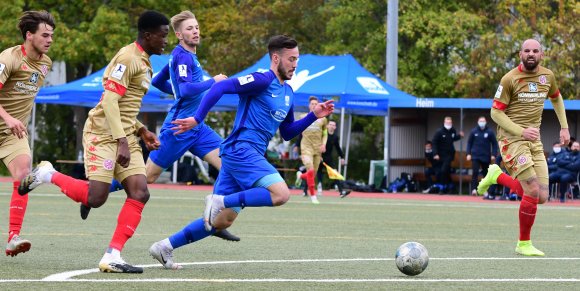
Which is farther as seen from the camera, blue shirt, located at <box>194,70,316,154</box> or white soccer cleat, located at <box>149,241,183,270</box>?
blue shirt, located at <box>194,70,316,154</box>

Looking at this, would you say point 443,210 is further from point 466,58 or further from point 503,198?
point 466,58

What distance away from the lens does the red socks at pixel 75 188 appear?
9.56m

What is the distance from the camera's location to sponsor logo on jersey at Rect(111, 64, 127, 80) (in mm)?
9234

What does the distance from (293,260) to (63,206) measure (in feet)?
31.2

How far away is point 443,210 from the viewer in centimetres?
2184

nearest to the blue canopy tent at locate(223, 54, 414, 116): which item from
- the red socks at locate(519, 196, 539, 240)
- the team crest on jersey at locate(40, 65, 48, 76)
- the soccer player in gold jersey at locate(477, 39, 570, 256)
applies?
the soccer player in gold jersey at locate(477, 39, 570, 256)

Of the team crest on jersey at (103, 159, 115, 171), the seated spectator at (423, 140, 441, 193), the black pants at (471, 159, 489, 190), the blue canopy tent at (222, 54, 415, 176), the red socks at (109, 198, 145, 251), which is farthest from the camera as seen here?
the seated spectator at (423, 140, 441, 193)

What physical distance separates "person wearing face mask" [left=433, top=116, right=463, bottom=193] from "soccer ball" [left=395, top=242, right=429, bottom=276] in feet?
70.9

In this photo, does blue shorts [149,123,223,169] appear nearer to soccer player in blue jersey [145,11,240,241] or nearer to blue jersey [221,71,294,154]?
soccer player in blue jersey [145,11,240,241]

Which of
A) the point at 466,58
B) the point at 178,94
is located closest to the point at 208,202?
the point at 178,94

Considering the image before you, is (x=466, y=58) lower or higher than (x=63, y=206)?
higher

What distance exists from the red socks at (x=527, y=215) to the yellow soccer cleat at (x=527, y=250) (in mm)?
57

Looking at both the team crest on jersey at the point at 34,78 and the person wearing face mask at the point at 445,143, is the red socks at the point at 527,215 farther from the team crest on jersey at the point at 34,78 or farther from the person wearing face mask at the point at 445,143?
the person wearing face mask at the point at 445,143

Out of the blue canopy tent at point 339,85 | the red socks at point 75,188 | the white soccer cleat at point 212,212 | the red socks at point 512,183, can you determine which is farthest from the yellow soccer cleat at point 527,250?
the blue canopy tent at point 339,85
